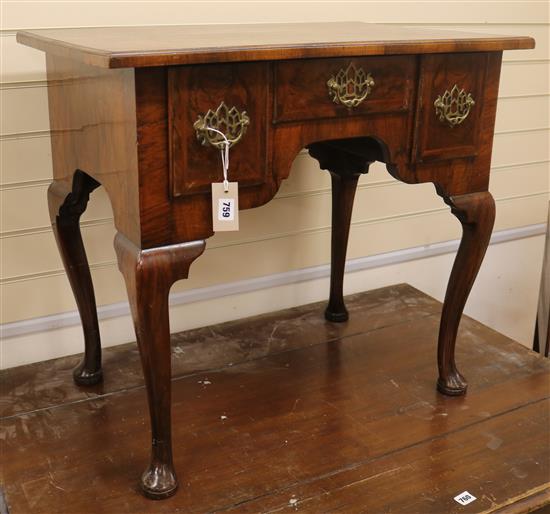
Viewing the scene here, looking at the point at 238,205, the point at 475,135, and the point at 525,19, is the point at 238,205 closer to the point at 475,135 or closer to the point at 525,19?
the point at 475,135

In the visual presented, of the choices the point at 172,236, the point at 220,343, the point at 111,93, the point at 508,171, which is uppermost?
the point at 111,93

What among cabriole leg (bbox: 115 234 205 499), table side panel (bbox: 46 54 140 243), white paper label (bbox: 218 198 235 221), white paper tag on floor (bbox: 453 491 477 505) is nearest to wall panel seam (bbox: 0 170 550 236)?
table side panel (bbox: 46 54 140 243)

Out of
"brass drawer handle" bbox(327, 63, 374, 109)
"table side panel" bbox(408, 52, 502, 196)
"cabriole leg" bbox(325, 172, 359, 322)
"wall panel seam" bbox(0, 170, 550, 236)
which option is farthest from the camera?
"cabriole leg" bbox(325, 172, 359, 322)

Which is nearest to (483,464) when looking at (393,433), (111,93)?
(393,433)

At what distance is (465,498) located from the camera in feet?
3.85

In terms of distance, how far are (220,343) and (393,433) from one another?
48 cm

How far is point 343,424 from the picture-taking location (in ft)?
4.47

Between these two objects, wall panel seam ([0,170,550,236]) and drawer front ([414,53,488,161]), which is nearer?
drawer front ([414,53,488,161])

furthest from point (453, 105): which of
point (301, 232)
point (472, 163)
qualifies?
point (301, 232)

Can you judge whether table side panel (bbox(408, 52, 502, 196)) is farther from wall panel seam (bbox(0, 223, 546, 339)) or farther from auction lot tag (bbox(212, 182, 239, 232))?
wall panel seam (bbox(0, 223, 546, 339))

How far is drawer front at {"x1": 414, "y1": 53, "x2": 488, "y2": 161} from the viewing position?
1208 mm

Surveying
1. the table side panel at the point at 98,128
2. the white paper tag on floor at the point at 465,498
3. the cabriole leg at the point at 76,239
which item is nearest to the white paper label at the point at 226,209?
the table side panel at the point at 98,128

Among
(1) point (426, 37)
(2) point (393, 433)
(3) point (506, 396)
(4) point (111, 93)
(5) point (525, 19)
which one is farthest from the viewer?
(5) point (525, 19)

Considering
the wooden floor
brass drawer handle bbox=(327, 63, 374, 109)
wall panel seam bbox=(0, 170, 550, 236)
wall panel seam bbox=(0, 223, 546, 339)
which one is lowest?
the wooden floor
